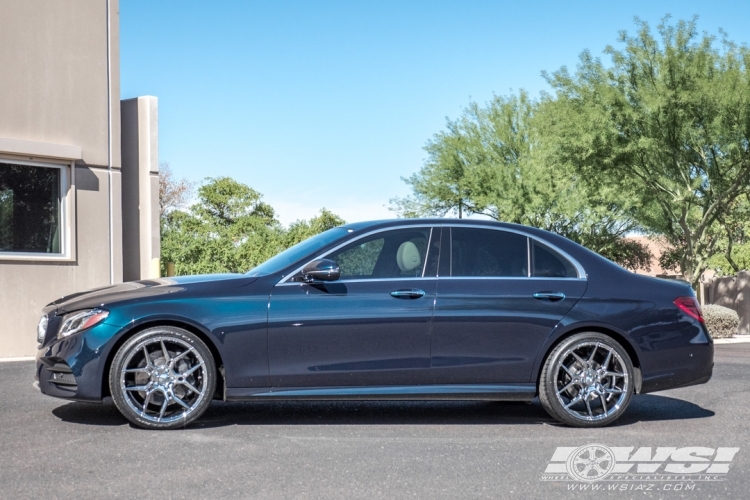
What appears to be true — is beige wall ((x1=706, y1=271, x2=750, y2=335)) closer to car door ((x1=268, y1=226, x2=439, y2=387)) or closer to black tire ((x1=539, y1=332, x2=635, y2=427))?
black tire ((x1=539, y1=332, x2=635, y2=427))

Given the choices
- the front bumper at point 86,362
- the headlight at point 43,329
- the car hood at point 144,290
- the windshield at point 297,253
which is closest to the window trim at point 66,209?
the headlight at point 43,329

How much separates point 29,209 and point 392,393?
28.3ft

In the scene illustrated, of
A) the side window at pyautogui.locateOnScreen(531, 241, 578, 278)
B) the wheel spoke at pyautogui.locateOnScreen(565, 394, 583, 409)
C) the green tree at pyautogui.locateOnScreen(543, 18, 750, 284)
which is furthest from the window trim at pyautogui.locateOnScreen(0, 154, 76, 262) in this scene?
the green tree at pyautogui.locateOnScreen(543, 18, 750, 284)

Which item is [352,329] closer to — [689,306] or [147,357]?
[147,357]

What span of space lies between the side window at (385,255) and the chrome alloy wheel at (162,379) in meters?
1.33

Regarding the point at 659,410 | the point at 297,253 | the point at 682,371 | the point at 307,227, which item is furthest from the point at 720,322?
the point at 297,253

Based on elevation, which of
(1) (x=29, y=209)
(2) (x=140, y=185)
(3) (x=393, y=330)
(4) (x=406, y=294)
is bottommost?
(3) (x=393, y=330)

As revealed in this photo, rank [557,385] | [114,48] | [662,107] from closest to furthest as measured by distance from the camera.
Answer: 1. [557,385]
2. [114,48]
3. [662,107]

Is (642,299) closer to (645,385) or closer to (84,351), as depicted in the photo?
(645,385)

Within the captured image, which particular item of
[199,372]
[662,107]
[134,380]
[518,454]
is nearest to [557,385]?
[518,454]

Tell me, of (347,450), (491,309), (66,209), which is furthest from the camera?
(66,209)

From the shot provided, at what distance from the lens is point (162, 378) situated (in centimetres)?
669

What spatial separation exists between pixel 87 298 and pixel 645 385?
4.35 meters

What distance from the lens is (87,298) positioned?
274 inches
